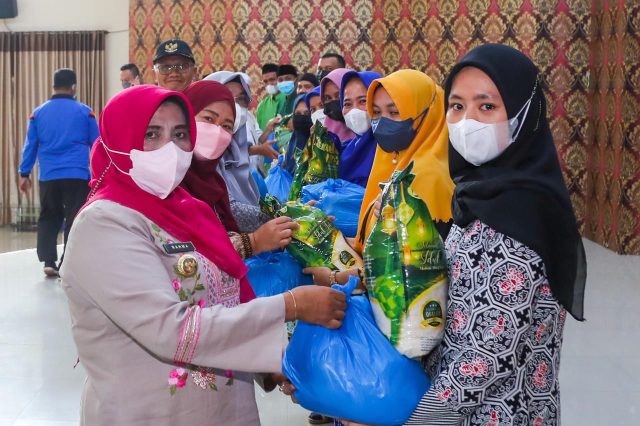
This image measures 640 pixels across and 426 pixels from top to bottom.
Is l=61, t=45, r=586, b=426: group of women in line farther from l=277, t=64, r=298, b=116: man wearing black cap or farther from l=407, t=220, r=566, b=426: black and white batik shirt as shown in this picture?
l=277, t=64, r=298, b=116: man wearing black cap

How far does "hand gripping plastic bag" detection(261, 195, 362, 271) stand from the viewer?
234 cm

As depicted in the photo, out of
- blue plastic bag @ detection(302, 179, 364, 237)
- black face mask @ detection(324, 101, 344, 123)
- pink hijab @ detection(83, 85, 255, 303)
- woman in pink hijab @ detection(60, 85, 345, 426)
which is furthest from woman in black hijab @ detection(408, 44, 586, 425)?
black face mask @ detection(324, 101, 344, 123)

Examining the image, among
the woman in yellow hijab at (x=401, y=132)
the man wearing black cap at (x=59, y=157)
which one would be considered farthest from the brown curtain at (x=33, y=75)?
the woman in yellow hijab at (x=401, y=132)

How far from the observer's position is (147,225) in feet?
5.05

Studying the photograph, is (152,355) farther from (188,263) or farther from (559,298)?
(559,298)

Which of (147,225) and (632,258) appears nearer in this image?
(147,225)

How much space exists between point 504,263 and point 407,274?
0.18 m

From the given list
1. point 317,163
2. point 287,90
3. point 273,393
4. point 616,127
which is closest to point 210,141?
point 317,163

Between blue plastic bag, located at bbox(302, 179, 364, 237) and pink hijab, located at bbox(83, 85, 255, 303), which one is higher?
pink hijab, located at bbox(83, 85, 255, 303)

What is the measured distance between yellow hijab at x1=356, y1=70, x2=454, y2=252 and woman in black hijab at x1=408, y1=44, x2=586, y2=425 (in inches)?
22.9

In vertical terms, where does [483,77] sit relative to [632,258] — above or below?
above

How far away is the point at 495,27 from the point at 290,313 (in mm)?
7458

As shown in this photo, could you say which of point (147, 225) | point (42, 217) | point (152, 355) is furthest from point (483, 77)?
point (42, 217)

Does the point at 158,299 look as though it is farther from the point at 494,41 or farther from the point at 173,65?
the point at 494,41
